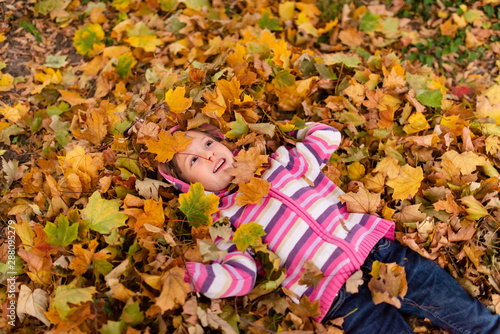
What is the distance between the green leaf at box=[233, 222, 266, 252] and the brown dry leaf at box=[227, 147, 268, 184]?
30cm

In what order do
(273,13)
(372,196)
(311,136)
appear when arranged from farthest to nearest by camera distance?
(273,13) < (311,136) < (372,196)

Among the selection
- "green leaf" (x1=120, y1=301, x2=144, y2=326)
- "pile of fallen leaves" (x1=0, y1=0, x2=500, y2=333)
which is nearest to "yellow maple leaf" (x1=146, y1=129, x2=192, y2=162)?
"pile of fallen leaves" (x1=0, y1=0, x2=500, y2=333)

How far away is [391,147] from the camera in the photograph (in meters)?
2.51

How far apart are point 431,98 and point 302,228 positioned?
1417 millimetres

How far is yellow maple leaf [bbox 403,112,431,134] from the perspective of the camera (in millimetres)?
2514

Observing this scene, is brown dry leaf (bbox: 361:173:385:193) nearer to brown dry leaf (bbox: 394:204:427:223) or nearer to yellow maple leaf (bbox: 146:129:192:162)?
brown dry leaf (bbox: 394:204:427:223)

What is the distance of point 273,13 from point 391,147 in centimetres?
192

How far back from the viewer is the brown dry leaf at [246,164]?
212 cm

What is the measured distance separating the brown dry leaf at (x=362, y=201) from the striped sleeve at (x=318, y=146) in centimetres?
28

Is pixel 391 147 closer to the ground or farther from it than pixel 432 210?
farther from it

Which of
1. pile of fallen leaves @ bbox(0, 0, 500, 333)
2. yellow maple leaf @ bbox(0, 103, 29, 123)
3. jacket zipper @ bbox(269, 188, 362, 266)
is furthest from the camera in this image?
yellow maple leaf @ bbox(0, 103, 29, 123)

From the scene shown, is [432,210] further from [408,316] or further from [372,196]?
[408,316]

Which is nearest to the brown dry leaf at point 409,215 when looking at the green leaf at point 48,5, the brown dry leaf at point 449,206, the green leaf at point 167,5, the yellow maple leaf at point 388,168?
the brown dry leaf at point 449,206

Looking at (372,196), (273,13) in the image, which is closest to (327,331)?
(372,196)
